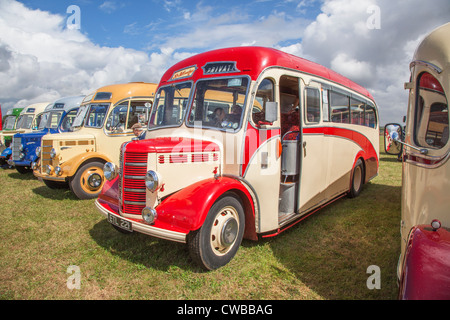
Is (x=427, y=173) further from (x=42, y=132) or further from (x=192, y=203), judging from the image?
(x=42, y=132)

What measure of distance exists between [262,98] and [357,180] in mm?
4498

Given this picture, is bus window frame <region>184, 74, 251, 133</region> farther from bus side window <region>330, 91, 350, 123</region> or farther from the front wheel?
bus side window <region>330, 91, 350, 123</region>

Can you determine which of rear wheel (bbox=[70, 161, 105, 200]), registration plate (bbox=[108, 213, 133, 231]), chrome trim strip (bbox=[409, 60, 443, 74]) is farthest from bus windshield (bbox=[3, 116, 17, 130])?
chrome trim strip (bbox=[409, 60, 443, 74])

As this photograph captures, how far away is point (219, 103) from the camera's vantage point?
403 cm

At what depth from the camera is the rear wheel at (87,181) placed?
6.72 m

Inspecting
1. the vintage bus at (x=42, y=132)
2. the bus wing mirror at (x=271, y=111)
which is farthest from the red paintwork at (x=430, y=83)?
the vintage bus at (x=42, y=132)

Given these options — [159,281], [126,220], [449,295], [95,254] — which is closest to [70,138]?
[95,254]

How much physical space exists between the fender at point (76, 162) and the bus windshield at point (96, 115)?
99cm

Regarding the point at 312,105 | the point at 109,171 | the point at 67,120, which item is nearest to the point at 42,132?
the point at 67,120

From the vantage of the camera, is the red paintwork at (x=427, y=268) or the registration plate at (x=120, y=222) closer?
the red paintwork at (x=427, y=268)

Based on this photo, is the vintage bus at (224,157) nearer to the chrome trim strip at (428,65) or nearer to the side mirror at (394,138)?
the side mirror at (394,138)

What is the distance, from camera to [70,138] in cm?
716

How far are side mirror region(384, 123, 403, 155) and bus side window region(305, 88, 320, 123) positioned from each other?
6.10 feet
